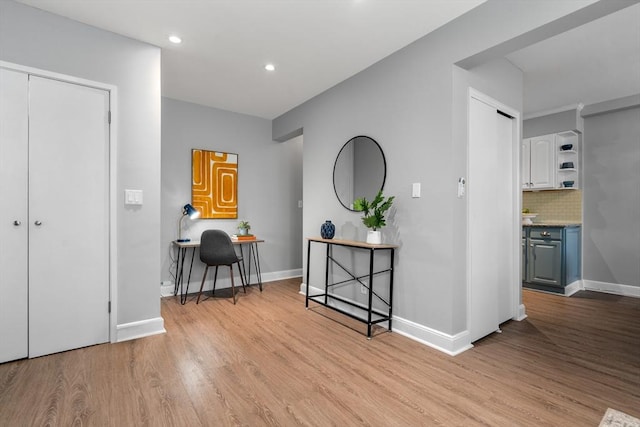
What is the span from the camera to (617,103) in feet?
13.4

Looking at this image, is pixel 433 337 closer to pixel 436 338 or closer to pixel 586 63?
pixel 436 338

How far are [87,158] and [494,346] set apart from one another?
363cm

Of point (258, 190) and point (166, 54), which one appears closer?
point (166, 54)

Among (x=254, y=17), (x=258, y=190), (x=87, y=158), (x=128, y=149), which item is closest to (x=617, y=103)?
(x=254, y=17)

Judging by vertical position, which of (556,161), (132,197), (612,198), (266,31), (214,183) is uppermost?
(266,31)

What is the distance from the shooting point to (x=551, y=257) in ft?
13.7

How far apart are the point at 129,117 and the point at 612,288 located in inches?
247

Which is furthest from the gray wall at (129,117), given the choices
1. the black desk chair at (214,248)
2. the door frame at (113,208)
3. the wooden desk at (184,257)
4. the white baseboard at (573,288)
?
the white baseboard at (573,288)

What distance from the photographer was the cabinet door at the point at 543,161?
4.51m

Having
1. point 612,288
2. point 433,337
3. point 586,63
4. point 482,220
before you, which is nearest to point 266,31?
point 482,220

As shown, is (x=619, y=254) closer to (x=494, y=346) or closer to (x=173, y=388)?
(x=494, y=346)

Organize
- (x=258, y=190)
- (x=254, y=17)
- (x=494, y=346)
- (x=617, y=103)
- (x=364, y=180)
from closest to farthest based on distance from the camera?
(x=254, y=17) < (x=494, y=346) < (x=364, y=180) < (x=617, y=103) < (x=258, y=190)

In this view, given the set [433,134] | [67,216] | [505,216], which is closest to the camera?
[67,216]

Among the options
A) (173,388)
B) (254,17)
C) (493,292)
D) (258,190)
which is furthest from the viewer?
(258,190)
